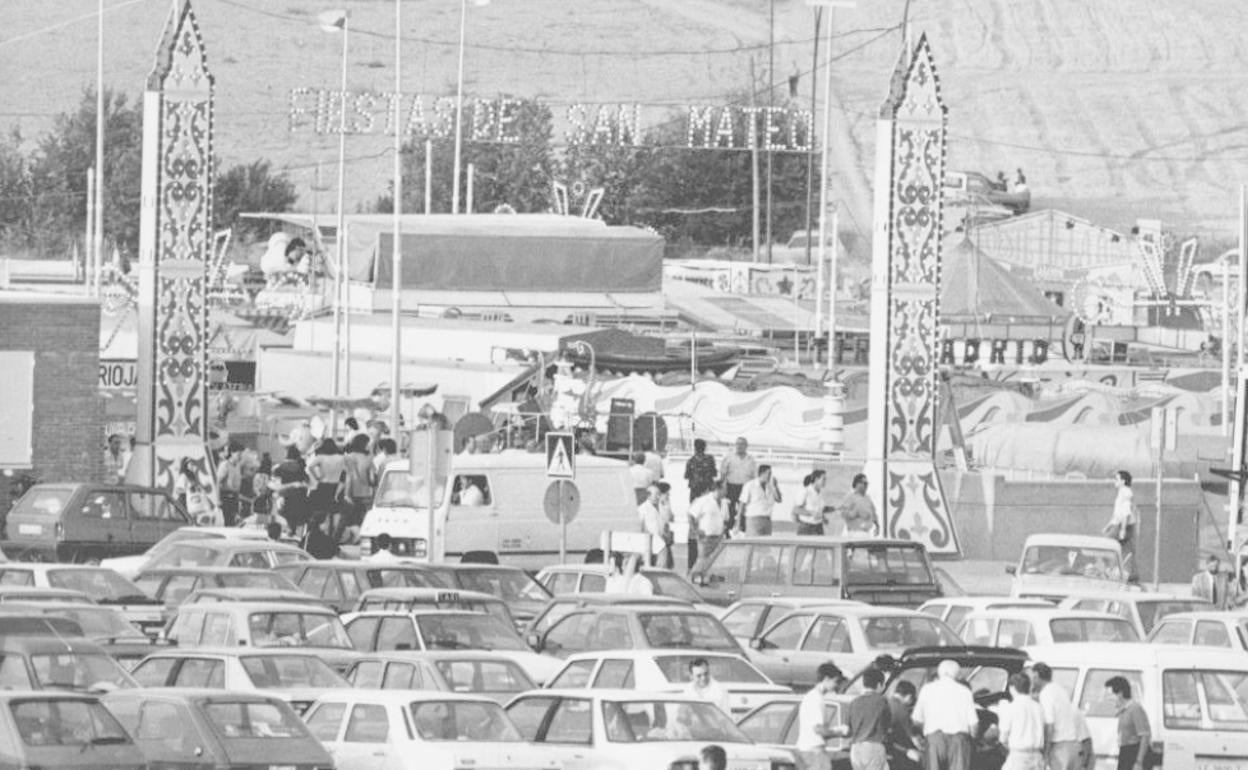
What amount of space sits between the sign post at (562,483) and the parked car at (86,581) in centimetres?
549

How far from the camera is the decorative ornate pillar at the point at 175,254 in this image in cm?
4078

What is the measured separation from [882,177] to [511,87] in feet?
447

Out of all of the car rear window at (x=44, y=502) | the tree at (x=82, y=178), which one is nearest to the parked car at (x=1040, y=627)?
the car rear window at (x=44, y=502)

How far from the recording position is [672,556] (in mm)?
39188

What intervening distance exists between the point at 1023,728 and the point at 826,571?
955cm

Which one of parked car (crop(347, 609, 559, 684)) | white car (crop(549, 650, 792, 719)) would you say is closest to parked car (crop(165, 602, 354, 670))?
parked car (crop(347, 609, 559, 684))

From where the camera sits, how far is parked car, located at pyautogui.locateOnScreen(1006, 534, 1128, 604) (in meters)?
33.2

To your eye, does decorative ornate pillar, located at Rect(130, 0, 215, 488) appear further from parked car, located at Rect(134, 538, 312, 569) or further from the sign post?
the sign post

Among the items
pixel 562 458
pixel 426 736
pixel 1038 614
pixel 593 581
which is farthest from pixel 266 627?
pixel 562 458

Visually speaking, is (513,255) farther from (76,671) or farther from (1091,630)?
(76,671)

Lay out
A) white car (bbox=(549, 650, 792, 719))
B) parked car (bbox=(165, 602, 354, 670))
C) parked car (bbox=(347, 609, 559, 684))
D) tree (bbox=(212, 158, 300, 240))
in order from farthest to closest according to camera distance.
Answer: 1. tree (bbox=(212, 158, 300, 240))
2. parked car (bbox=(347, 609, 559, 684))
3. parked car (bbox=(165, 602, 354, 670))
4. white car (bbox=(549, 650, 792, 719))

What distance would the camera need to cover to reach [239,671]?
73.3ft

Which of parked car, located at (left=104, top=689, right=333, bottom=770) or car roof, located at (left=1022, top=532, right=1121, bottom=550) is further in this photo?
car roof, located at (left=1022, top=532, right=1121, bottom=550)

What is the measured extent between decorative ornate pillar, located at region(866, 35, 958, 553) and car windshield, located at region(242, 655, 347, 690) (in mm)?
18185
